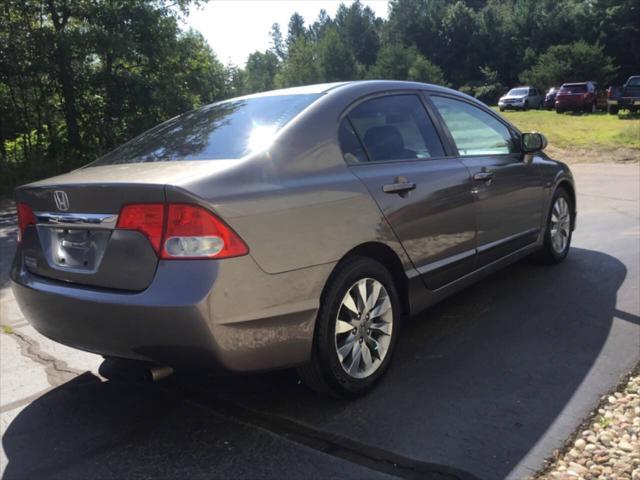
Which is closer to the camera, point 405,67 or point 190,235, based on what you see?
point 190,235

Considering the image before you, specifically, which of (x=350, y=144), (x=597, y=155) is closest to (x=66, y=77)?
(x=597, y=155)

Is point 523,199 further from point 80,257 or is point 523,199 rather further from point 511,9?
point 511,9

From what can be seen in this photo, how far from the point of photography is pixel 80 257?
9.12 feet

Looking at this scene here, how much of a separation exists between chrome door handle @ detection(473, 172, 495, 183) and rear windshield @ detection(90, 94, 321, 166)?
132 cm

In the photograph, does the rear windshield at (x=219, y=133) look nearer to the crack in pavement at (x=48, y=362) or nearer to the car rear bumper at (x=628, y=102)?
the crack in pavement at (x=48, y=362)

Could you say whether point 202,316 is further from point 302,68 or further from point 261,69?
point 261,69

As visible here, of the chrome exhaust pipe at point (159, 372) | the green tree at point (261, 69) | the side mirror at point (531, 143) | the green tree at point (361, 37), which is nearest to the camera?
the chrome exhaust pipe at point (159, 372)

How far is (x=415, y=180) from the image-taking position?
349cm

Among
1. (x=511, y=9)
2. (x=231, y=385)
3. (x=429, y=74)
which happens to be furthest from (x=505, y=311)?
(x=511, y=9)

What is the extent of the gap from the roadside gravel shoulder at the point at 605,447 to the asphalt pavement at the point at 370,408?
7 centimetres

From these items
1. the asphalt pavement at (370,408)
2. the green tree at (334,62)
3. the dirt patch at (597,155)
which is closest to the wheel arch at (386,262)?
the asphalt pavement at (370,408)

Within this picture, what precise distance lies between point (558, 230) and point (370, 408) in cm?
317

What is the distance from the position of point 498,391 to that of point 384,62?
6466 centimetres

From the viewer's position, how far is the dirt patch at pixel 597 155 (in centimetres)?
1486
